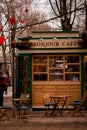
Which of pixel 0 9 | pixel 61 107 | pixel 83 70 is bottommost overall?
pixel 61 107

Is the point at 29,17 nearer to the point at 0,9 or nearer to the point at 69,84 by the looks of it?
the point at 0,9

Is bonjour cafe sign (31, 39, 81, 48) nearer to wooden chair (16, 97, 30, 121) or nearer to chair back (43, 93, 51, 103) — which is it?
chair back (43, 93, 51, 103)

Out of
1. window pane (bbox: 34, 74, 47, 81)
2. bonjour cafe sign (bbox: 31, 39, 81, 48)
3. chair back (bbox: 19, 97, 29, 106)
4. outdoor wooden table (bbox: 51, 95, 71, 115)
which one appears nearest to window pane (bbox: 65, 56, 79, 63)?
bonjour cafe sign (bbox: 31, 39, 81, 48)

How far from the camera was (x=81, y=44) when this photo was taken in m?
21.6

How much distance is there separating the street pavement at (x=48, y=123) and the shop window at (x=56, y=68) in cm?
283

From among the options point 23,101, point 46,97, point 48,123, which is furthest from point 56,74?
point 48,123

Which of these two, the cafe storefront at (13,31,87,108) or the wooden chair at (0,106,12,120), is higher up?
the cafe storefront at (13,31,87,108)

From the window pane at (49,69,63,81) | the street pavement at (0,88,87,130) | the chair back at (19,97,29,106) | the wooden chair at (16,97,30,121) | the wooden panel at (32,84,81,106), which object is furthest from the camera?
the window pane at (49,69,63,81)

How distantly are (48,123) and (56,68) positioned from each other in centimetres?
558

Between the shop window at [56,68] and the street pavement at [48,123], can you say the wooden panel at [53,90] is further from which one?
the street pavement at [48,123]

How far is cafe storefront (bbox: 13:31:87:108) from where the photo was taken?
21797 mm

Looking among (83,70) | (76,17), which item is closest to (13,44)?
(83,70)

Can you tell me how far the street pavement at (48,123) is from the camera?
15.6 metres

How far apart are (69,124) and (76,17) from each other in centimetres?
2290
